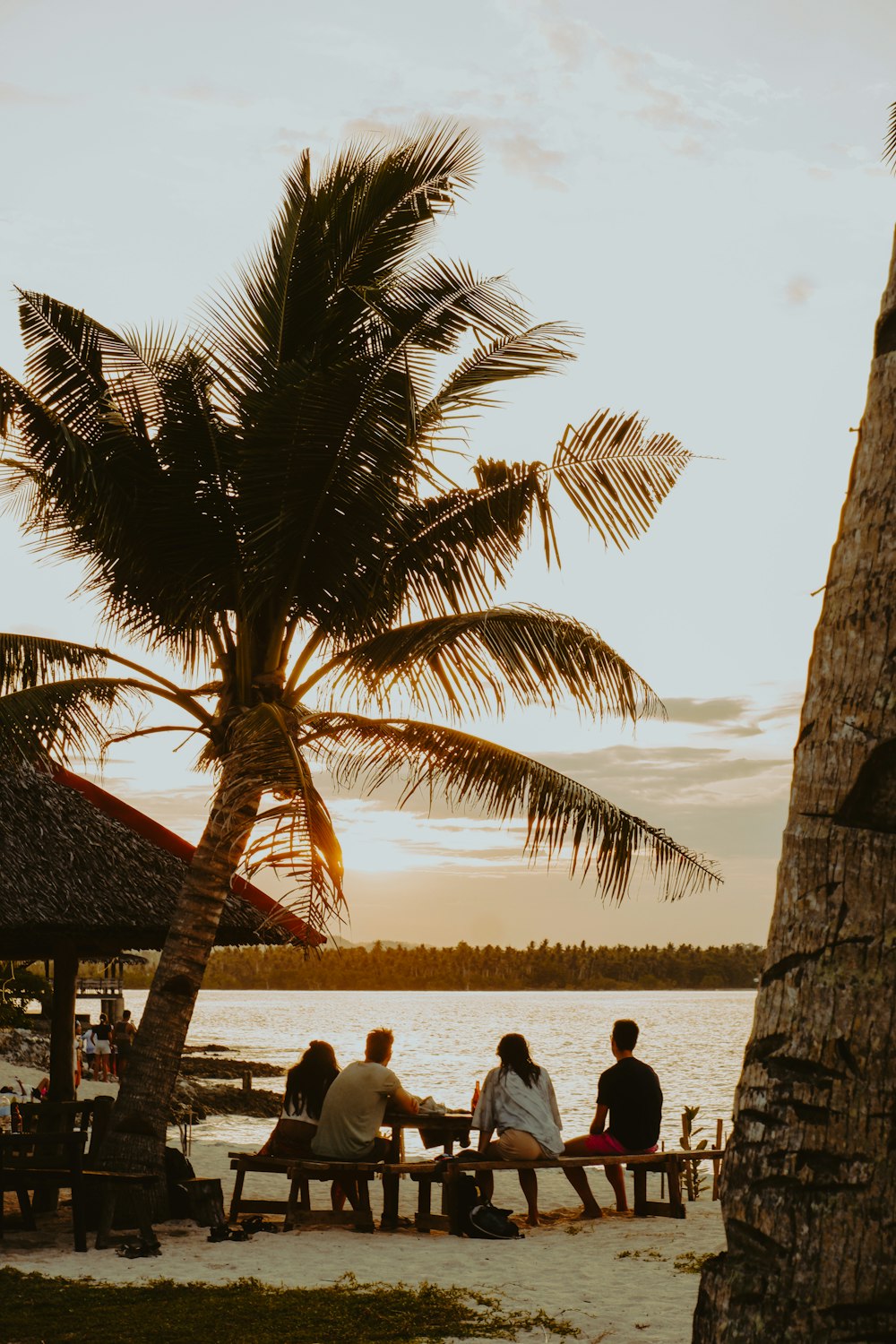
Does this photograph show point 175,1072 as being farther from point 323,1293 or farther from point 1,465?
point 1,465

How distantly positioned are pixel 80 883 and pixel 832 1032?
838 centimetres

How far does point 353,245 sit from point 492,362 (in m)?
1.53

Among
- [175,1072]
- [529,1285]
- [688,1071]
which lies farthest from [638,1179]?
[688,1071]

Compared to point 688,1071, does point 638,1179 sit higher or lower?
higher

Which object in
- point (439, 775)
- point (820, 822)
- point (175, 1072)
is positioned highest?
point (439, 775)

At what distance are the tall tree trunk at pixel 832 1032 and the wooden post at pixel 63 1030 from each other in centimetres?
908

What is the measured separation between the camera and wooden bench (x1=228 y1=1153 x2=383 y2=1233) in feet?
28.7

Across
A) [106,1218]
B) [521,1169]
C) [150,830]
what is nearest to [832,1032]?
[106,1218]

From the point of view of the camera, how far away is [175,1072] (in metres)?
9.75

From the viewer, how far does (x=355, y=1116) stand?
8914 millimetres

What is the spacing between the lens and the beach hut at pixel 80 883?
1022 cm

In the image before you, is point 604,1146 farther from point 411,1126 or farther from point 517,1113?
point 411,1126

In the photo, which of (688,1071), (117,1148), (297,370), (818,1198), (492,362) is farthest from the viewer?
(688,1071)

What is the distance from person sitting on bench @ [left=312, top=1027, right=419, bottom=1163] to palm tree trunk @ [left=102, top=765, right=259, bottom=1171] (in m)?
1.24
